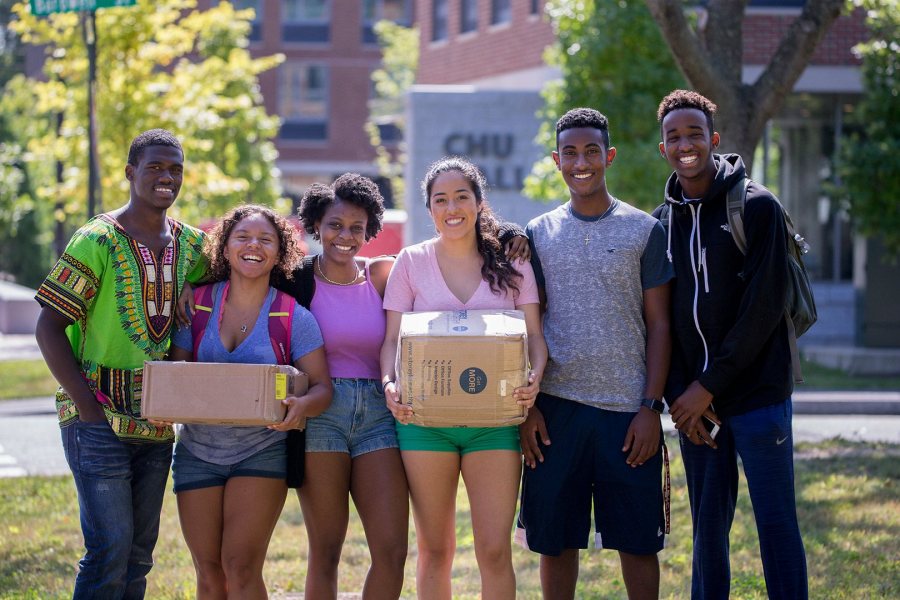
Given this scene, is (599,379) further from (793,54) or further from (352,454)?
(793,54)

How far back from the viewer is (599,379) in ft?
16.0

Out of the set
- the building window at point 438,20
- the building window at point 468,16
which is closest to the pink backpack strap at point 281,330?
the building window at point 468,16

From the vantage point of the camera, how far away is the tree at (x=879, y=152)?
16422 mm

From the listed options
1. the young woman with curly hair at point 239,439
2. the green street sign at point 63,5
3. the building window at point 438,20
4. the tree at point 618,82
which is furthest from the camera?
the building window at point 438,20

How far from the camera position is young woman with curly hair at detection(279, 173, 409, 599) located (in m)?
4.88

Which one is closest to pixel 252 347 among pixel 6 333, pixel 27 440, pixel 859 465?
pixel 859 465

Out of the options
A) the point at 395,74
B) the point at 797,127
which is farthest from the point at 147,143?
the point at 395,74

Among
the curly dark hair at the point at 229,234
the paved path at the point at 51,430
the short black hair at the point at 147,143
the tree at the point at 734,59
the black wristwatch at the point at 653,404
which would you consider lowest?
the paved path at the point at 51,430

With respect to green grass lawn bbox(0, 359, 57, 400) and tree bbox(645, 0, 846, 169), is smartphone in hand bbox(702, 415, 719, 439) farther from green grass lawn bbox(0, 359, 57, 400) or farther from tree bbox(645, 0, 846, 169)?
green grass lawn bbox(0, 359, 57, 400)

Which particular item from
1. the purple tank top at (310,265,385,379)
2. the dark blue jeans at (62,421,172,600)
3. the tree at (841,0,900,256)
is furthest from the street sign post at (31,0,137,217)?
the tree at (841,0,900,256)

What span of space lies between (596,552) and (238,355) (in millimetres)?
3109

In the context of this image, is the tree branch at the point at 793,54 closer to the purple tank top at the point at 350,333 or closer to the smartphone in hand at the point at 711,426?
the smartphone in hand at the point at 711,426

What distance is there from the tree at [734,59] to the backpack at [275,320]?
5366mm

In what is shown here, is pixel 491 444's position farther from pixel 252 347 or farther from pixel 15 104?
pixel 15 104
